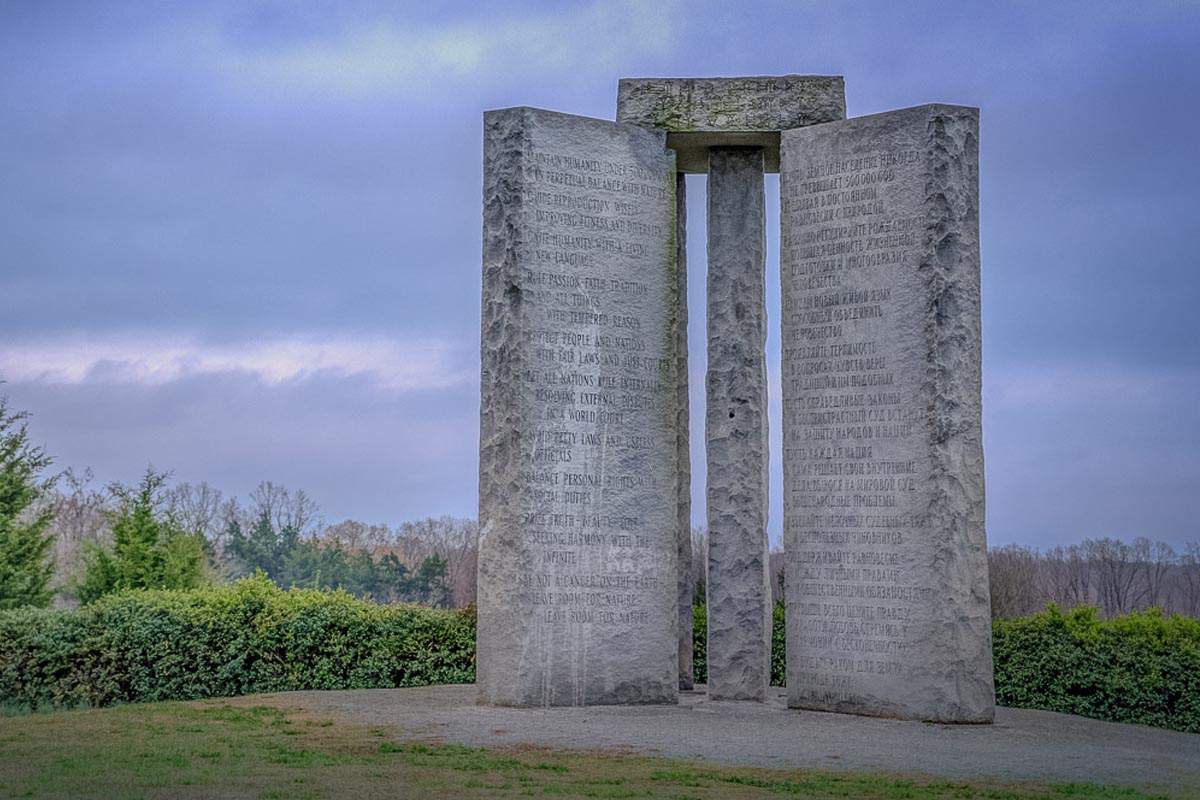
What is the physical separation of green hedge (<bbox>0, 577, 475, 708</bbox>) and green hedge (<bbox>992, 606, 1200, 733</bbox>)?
5.65 meters

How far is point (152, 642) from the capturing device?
13289mm

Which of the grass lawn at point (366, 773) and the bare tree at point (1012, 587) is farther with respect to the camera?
the bare tree at point (1012, 587)

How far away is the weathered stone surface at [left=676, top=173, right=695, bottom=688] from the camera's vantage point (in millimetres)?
12633

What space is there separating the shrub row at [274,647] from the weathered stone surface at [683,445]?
143 cm

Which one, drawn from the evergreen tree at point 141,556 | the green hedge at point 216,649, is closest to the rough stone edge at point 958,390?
the green hedge at point 216,649

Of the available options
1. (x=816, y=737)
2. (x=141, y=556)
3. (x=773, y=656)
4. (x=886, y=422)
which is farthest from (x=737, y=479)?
(x=141, y=556)

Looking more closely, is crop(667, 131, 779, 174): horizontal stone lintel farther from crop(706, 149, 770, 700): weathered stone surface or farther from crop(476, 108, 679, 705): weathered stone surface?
crop(706, 149, 770, 700): weathered stone surface

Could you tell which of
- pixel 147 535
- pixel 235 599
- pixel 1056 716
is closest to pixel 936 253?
pixel 1056 716

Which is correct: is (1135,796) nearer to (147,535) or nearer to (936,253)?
(936,253)

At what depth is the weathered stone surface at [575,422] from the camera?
37.1 ft

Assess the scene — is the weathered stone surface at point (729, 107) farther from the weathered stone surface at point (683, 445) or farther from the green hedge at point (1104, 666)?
the green hedge at point (1104, 666)

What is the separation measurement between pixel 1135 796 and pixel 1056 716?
429 centimetres

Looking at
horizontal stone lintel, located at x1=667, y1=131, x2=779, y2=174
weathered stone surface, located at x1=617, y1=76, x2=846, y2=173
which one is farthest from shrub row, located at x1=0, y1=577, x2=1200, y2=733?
weathered stone surface, located at x1=617, y1=76, x2=846, y2=173

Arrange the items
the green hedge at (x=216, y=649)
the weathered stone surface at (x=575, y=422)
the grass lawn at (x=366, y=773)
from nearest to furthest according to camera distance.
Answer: the grass lawn at (x=366, y=773) < the weathered stone surface at (x=575, y=422) < the green hedge at (x=216, y=649)
